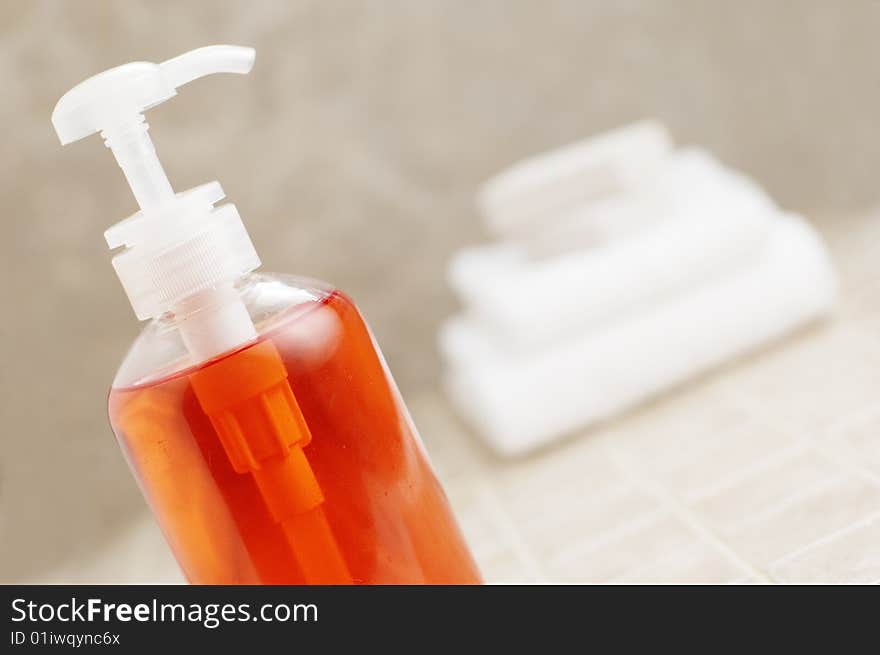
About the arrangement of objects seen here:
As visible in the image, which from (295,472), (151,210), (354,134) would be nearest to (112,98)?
(151,210)

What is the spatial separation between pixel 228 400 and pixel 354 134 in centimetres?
50

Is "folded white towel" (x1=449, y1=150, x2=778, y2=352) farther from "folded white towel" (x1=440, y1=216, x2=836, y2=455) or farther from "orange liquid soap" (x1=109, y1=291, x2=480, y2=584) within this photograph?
"orange liquid soap" (x1=109, y1=291, x2=480, y2=584)

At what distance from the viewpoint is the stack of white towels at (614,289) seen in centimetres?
73

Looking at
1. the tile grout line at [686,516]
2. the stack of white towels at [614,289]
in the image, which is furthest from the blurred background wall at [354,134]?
the tile grout line at [686,516]

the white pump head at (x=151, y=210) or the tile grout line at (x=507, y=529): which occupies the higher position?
the white pump head at (x=151, y=210)

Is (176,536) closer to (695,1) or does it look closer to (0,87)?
(0,87)

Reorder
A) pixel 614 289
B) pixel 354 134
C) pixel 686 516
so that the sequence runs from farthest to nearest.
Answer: pixel 354 134, pixel 614 289, pixel 686 516

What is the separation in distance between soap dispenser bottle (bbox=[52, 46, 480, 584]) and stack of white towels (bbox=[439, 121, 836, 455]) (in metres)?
0.31

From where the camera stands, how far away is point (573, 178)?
29.6 inches

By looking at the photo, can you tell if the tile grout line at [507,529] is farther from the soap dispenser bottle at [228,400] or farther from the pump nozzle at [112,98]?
the pump nozzle at [112,98]

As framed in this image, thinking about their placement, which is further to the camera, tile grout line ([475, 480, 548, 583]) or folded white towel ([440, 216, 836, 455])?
folded white towel ([440, 216, 836, 455])

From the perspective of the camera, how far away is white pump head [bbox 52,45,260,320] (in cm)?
41

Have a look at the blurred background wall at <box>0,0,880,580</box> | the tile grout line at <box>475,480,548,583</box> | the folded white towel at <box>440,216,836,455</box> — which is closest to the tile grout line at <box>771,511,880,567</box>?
the tile grout line at <box>475,480,548,583</box>

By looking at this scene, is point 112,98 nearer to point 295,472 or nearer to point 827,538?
point 295,472
